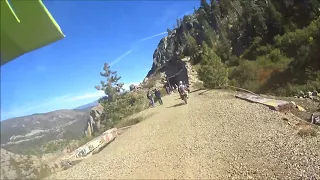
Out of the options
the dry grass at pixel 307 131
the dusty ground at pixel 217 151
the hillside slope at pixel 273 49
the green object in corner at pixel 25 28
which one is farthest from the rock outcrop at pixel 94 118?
the green object in corner at pixel 25 28

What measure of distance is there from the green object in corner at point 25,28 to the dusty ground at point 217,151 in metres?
6.05

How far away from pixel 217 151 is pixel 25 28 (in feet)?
27.3

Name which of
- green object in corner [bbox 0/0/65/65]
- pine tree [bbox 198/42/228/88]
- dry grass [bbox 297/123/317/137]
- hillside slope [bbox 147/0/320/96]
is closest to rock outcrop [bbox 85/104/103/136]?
hillside slope [bbox 147/0/320/96]

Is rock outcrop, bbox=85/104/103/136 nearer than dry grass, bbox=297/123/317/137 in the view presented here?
No

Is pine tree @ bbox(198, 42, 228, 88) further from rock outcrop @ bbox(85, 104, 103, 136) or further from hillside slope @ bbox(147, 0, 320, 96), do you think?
rock outcrop @ bbox(85, 104, 103, 136)

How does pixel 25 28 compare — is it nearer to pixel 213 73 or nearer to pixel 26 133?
pixel 26 133

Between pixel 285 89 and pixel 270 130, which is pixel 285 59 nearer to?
pixel 285 89

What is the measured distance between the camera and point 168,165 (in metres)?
8.70

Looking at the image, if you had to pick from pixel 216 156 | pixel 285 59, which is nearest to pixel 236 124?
pixel 216 156

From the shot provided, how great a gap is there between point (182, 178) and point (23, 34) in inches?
277

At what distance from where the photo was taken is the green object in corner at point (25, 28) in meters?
0.93

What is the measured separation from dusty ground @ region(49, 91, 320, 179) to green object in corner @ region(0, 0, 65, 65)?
6047mm

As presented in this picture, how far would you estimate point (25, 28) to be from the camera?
0.98 meters

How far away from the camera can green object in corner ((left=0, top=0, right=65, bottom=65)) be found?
0.93 meters
